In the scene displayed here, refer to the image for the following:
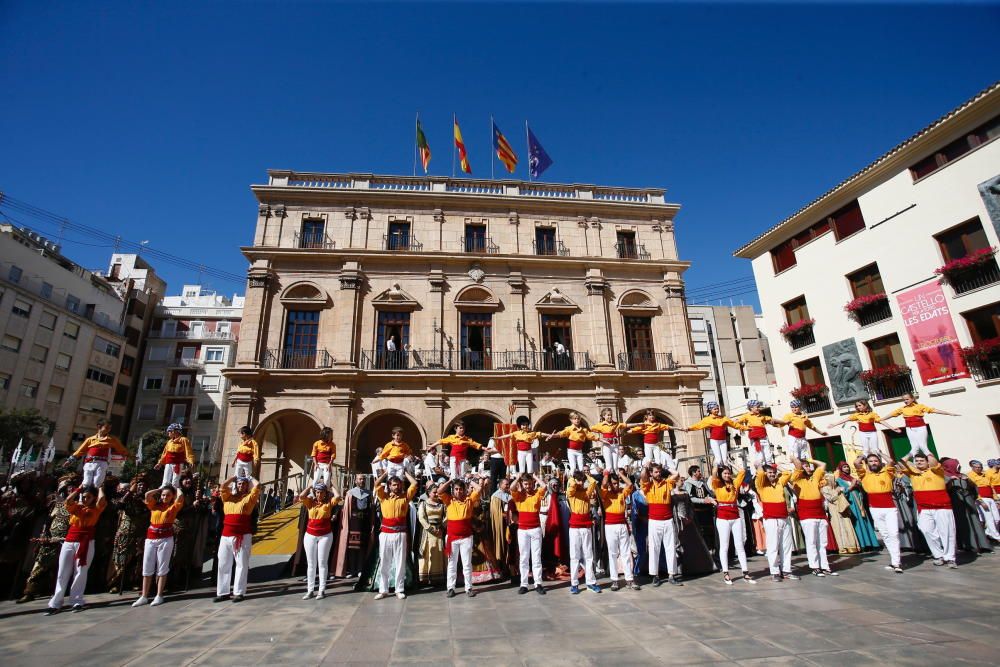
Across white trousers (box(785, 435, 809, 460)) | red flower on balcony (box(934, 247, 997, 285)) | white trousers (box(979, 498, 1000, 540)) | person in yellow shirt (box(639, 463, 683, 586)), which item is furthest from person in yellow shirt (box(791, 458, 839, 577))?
red flower on balcony (box(934, 247, 997, 285))

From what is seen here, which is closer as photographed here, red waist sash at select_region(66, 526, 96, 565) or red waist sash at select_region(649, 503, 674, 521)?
red waist sash at select_region(66, 526, 96, 565)

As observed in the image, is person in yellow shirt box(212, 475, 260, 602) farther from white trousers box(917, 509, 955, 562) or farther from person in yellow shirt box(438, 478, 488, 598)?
white trousers box(917, 509, 955, 562)

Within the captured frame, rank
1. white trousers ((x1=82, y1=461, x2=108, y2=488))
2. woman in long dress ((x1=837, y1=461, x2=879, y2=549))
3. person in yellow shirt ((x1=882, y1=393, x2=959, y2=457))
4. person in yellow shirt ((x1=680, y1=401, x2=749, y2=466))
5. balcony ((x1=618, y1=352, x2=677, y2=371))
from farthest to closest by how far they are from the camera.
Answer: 1. balcony ((x1=618, y1=352, x2=677, y2=371))
2. person in yellow shirt ((x1=680, y1=401, x2=749, y2=466))
3. person in yellow shirt ((x1=882, y1=393, x2=959, y2=457))
4. woman in long dress ((x1=837, y1=461, x2=879, y2=549))
5. white trousers ((x1=82, y1=461, x2=108, y2=488))

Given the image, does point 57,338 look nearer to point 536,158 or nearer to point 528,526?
point 536,158

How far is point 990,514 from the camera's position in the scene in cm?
951

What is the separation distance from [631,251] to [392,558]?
751 inches

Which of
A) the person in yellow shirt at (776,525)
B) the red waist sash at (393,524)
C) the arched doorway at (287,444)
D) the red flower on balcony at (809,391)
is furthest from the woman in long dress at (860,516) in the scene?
the arched doorway at (287,444)

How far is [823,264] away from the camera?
62.4 feet

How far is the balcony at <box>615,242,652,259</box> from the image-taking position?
72.7 feet

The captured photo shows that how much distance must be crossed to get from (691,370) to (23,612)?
20.6m

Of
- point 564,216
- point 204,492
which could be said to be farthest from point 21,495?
point 564,216

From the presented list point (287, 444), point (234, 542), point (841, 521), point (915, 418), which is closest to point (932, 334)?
point (915, 418)

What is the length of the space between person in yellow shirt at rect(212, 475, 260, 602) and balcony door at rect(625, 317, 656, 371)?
1661 centimetres

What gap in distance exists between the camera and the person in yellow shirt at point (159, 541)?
22.2 ft
